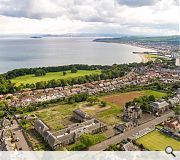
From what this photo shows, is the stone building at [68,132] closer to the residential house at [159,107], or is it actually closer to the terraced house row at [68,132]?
the terraced house row at [68,132]

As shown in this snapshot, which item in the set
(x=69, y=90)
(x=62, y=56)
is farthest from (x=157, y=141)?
(x=62, y=56)

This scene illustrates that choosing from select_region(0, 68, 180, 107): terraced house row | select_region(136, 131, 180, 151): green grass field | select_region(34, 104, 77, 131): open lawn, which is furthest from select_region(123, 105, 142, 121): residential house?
select_region(0, 68, 180, 107): terraced house row

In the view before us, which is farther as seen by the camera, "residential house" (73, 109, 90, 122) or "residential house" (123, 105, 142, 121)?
"residential house" (123, 105, 142, 121)

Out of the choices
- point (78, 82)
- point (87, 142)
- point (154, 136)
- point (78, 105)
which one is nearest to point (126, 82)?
point (78, 82)

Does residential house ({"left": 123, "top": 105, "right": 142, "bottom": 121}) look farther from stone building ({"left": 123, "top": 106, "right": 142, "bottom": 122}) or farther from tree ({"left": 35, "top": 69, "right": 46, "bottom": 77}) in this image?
tree ({"left": 35, "top": 69, "right": 46, "bottom": 77})

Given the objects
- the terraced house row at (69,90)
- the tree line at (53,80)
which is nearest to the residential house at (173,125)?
the terraced house row at (69,90)

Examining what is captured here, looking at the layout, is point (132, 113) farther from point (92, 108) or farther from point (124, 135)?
point (92, 108)

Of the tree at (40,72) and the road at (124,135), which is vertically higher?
the tree at (40,72)
